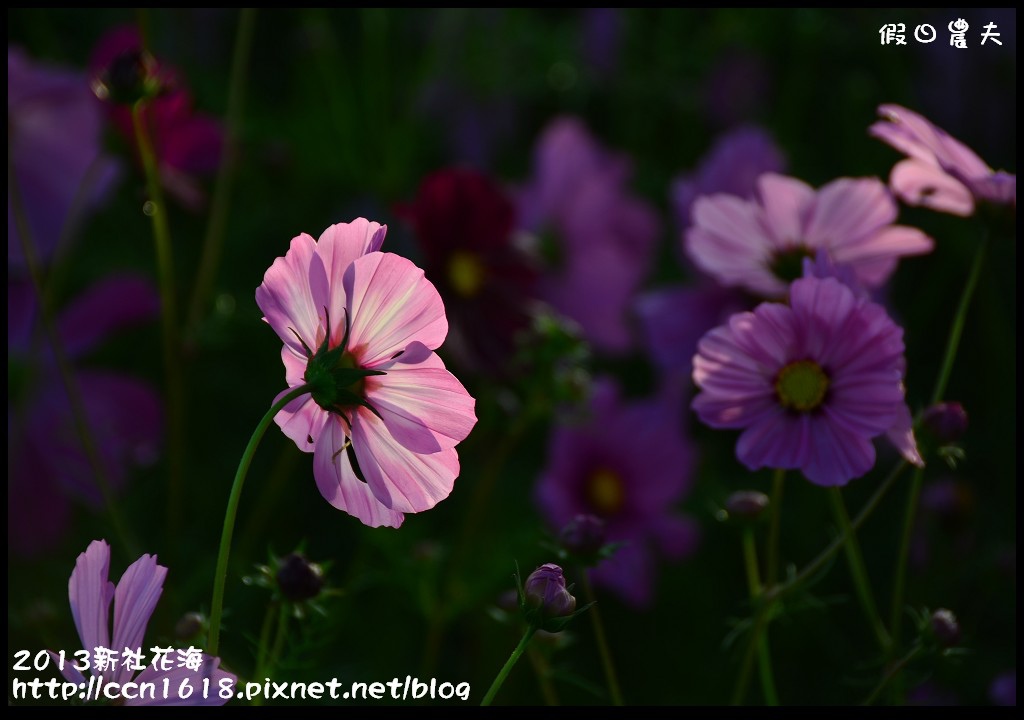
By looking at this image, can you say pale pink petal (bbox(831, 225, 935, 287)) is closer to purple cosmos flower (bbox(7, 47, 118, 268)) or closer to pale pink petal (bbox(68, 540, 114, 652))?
pale pink petal (bbox(68, 540, 114, 652))

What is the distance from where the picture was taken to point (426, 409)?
379 millimetres

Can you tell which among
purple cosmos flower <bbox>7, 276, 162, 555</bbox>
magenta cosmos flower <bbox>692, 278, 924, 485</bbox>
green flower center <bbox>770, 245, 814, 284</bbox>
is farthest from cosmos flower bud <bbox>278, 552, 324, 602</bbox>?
purple cosmos flower <bbox>7, 276, 162, 555</bbox>

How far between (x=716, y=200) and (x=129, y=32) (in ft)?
1.38

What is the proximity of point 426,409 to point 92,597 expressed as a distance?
0.12m

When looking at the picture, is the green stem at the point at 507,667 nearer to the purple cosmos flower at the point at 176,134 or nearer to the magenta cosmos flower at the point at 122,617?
the magenta cosmos flower at the point at 122,617

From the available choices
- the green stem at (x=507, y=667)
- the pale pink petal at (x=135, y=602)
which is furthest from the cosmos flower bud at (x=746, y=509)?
the pale pink petal at (x=135, y=602)

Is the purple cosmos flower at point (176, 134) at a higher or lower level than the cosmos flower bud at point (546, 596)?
higher

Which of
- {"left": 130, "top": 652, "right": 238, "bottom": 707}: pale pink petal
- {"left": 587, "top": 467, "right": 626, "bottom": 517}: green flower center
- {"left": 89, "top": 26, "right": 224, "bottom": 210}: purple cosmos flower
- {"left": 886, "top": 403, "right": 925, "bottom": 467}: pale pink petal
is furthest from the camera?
{"left": 587, "top": 467, "right": 626, "bottom": 517}: green flower center

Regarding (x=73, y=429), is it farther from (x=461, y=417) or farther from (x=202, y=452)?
(x=461, y=417)

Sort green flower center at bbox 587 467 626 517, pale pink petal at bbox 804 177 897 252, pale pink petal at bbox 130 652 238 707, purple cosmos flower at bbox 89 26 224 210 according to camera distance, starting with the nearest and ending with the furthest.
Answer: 1. pale pink petal at bbox 130 652 238 707
2. pale pink petal at bbox 804 177 897 252
3. purple cosmos flower at bbox 89 26 224 210
4. green flower center at bbox 587 467 626 517

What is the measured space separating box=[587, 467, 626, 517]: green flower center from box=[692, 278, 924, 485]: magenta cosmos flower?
42 cm

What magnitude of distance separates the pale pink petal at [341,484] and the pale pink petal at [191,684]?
0.22 ft

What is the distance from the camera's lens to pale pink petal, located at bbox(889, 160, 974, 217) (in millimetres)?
505

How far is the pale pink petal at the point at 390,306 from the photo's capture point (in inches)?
14.2
